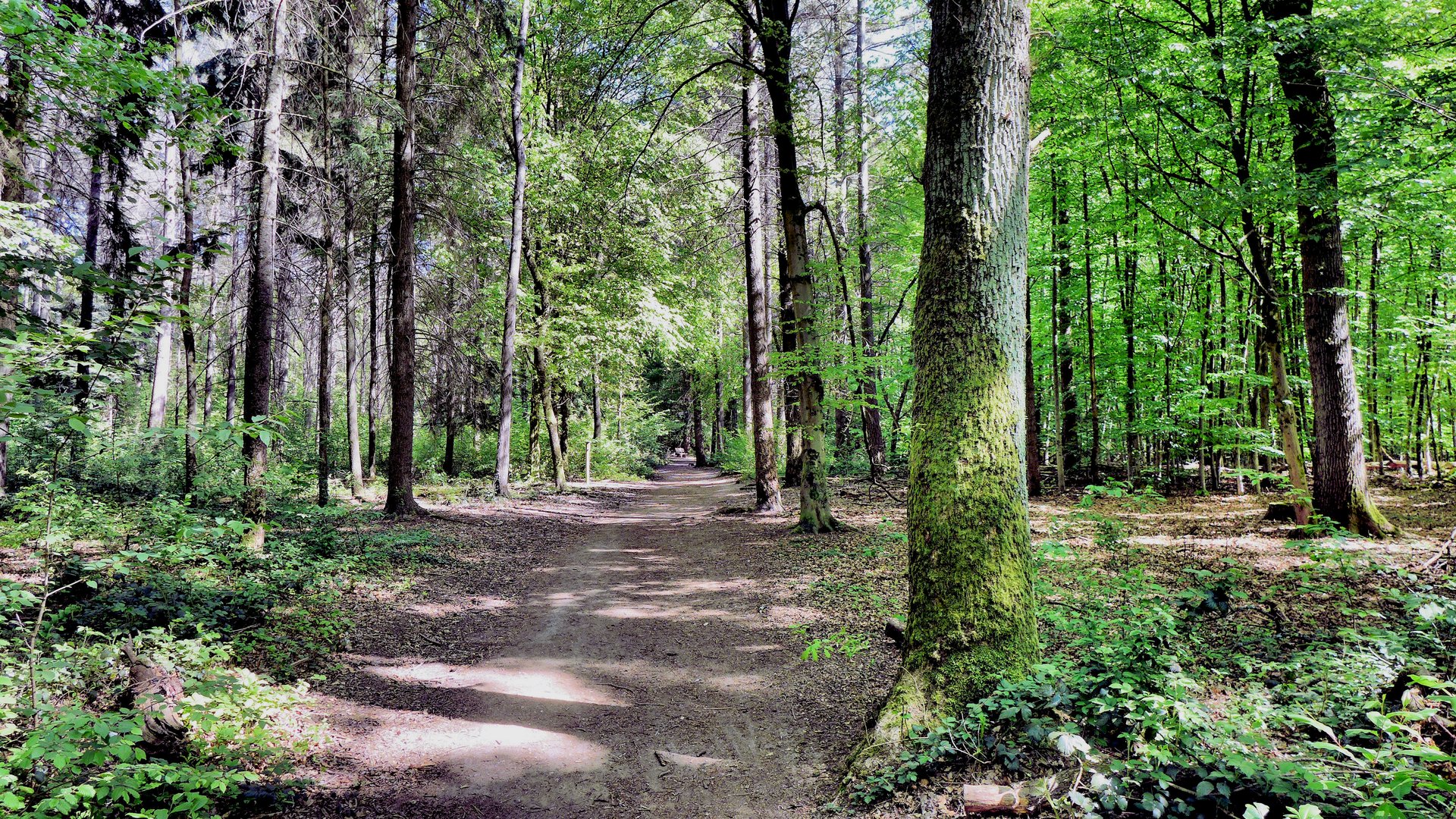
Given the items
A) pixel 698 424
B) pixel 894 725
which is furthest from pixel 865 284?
pixel 698 424

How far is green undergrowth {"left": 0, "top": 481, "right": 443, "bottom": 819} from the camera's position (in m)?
2.96

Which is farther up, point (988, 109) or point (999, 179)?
point (988, 109)

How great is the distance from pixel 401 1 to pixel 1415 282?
2160 cm

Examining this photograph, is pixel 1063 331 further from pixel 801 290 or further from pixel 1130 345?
pixel 801 290

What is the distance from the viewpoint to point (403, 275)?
12602mm

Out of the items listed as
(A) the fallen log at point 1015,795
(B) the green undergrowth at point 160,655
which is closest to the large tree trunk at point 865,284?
(B) the green undergrowth at point 160,655

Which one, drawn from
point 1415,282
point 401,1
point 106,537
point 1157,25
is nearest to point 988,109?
point 1157,25

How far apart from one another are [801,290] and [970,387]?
728 cm

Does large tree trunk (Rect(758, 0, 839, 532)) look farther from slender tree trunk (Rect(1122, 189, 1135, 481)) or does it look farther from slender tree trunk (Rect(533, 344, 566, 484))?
slender tree trunk (Rect(533, 344, 566, 484))

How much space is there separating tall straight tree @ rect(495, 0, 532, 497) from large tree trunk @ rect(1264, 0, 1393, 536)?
14395 mm

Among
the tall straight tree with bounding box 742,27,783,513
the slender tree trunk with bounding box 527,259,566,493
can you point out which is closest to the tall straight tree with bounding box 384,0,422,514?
the slender tree trunk with bounding box 527,259,566,493

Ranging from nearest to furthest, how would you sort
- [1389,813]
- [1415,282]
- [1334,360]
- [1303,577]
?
[1389,813] → [1303,577] → [1334,360] → [1415,282]

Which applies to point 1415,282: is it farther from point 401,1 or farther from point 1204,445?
point 401,1

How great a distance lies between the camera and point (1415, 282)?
43.8ft
